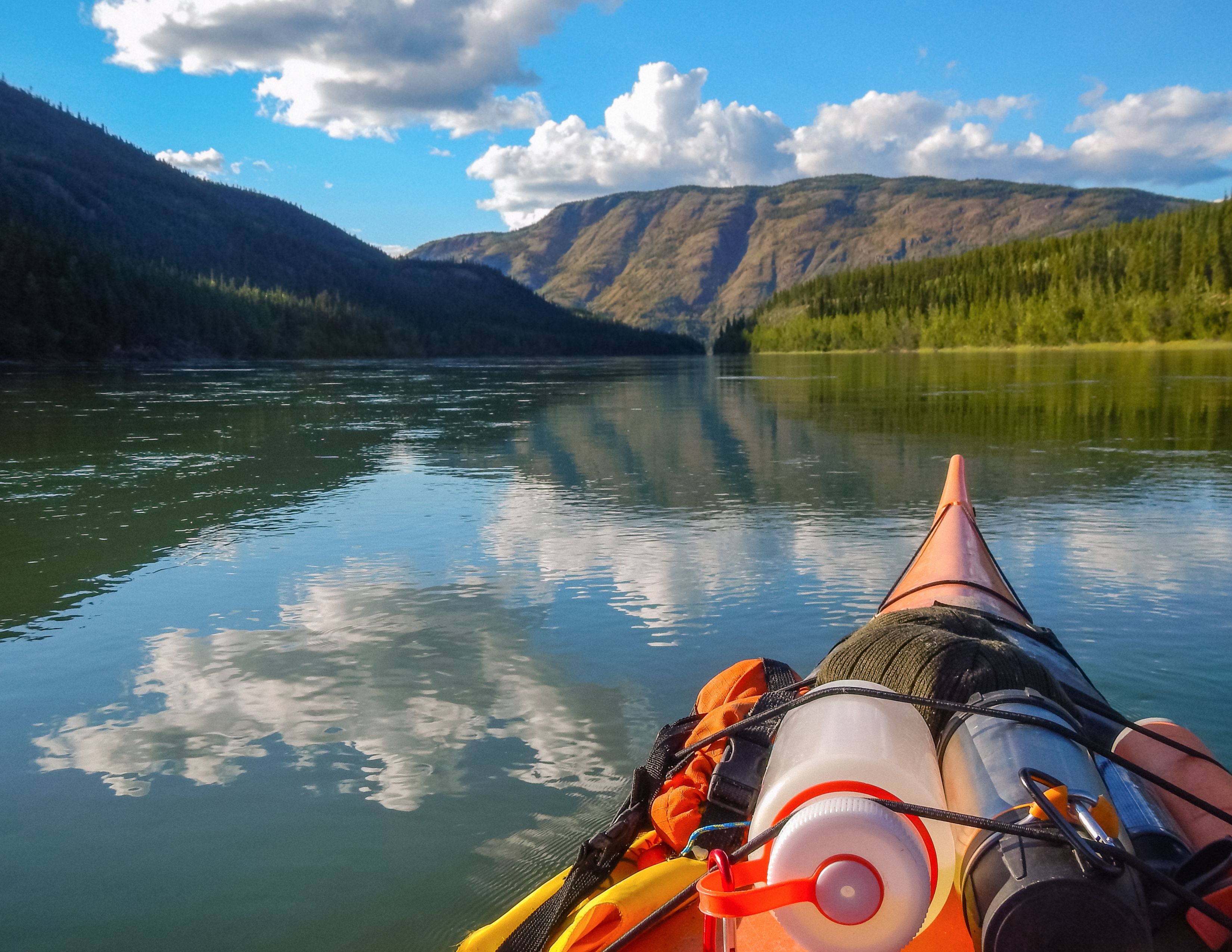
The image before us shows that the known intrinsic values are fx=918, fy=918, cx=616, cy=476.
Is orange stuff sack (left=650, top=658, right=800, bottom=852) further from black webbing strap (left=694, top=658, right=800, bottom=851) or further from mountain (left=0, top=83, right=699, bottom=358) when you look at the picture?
mountain (left=0, top=83, right=699, bottom=358)

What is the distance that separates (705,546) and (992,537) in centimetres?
344

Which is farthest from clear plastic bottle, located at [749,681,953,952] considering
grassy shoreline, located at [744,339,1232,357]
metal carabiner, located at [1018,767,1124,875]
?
grassy shoreline, located at [744,339,1232,357]

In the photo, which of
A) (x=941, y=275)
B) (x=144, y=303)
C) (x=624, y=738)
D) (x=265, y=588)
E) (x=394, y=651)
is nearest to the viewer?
(x=624, y=738)

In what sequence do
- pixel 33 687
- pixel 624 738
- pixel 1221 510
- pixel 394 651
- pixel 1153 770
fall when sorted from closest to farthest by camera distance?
pixel 1153 770 → pixel 624 738 → pixel 33 687 → pixel 394 651 → pixel 1221 510

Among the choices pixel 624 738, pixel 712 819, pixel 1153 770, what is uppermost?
pixel 1153 770

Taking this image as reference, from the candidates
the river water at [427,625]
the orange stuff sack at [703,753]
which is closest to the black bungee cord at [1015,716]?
the orange stuff sack at [703,753]

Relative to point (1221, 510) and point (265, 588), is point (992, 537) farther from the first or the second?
point (265, 588)

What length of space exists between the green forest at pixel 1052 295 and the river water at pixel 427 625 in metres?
86.4

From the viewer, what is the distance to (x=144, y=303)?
90250 mm

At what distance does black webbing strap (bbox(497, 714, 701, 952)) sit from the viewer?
127 inches

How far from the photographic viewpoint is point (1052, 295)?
108250 millimetres

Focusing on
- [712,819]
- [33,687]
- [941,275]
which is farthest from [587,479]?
[941,275]

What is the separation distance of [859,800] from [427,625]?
6.47m

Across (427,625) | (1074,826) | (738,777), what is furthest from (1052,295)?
(1074,826)
